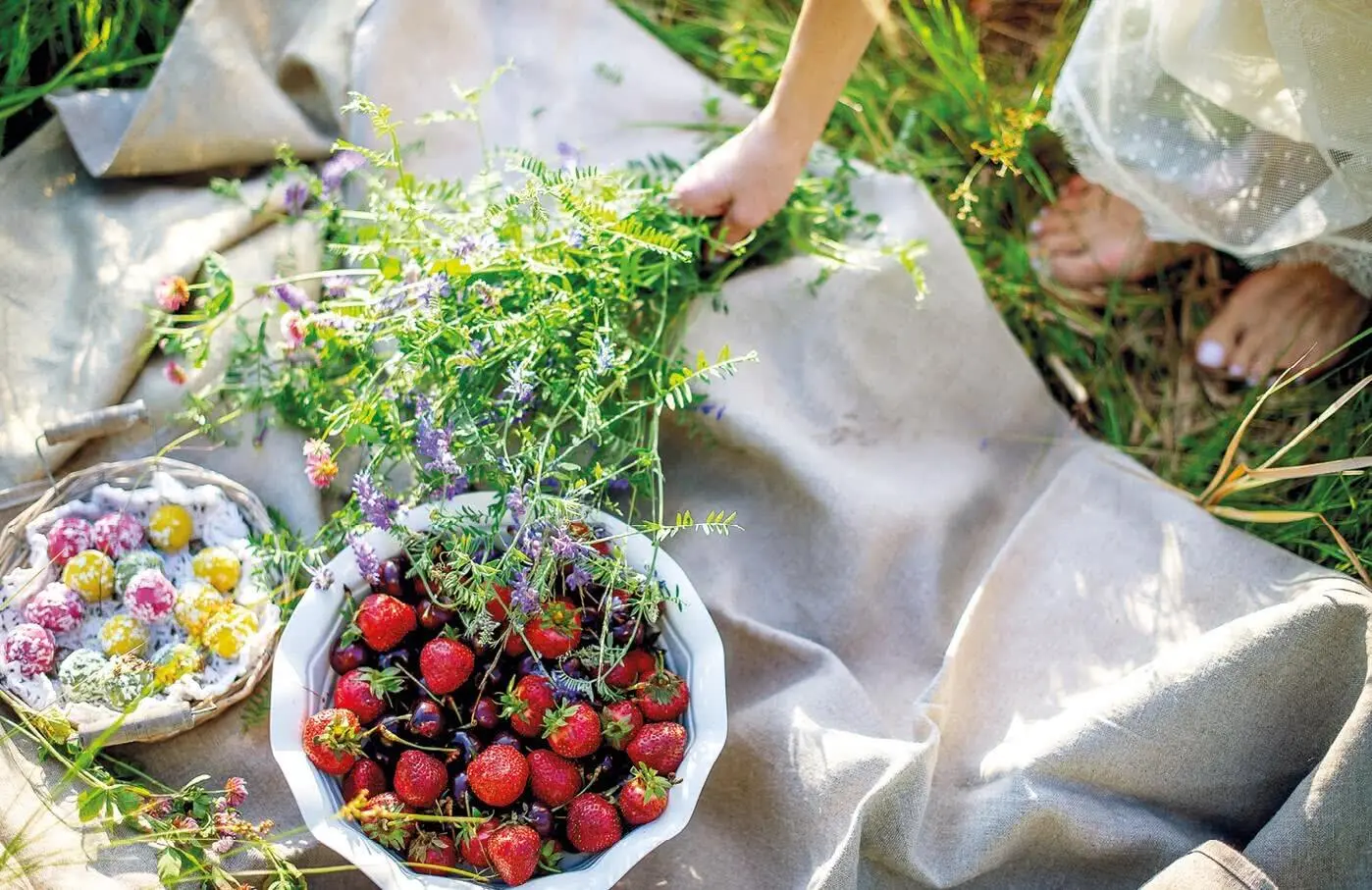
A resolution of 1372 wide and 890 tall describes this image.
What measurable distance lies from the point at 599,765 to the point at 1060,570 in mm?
675

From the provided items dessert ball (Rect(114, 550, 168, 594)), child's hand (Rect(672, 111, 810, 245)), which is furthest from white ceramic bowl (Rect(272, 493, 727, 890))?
child's hand (Rect(672, 111, 810, 245))

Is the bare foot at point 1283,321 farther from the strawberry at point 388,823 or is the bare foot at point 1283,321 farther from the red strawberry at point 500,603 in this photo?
the strawberry at point 388,823

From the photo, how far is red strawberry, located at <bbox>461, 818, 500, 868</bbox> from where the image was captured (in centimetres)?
104

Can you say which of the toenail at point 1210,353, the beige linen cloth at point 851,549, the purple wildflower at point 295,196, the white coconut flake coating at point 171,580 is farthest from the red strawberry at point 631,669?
the toenail at point 1210,353

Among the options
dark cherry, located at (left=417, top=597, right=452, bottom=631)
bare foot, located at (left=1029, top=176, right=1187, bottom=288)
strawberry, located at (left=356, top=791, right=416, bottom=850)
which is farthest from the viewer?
bare foot, located at (left=1029, top=176, right=1187, bottom=288)

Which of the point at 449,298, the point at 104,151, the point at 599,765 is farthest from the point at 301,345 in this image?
the point at 599,765

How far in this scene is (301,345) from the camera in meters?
1.26

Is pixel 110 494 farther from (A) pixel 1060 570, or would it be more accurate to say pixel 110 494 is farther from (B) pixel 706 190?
(A) pixel 1060 570

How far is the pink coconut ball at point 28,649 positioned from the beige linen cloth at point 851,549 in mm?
88

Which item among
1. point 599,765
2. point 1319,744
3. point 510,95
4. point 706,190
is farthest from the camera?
point 510,95

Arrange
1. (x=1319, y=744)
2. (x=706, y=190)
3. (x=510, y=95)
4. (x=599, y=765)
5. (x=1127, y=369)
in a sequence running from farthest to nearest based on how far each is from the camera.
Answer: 1. (x=1127, y=369)
2. (x=510, y=95)
3. (x=706, y=190)
4. (x=1319, y=744)
5. (x=599, y=765)

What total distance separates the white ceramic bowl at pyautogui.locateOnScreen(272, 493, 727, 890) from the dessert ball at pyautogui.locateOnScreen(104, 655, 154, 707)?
5.9 inches

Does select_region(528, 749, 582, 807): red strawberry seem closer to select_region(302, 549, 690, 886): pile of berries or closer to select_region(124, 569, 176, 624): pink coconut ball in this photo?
select_region(302, 549, 690, 886): pile of berries

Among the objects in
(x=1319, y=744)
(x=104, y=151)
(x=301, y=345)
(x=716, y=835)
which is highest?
(x=104, y=151)
